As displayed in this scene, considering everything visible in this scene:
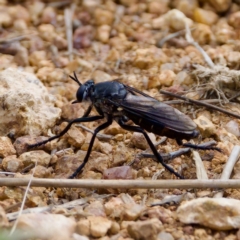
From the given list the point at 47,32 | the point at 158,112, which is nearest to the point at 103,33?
the point at 47,32

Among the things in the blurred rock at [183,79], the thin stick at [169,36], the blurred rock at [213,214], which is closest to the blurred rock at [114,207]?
the blurred rock at [213,214]

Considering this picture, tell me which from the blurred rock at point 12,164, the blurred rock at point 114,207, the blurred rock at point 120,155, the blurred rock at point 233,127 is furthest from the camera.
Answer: the blurred rock at point 233,127

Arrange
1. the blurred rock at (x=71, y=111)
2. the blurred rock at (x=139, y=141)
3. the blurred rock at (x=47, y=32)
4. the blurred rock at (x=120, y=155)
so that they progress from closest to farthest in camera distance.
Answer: the blurred rock at (x=120, y=155) < the blurred rock at (x=139, y=141) < the blurred rock at (x=71, y=111) < the blurred rock at (x=47, y=32)

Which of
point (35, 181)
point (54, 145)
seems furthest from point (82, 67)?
point (35, 181)

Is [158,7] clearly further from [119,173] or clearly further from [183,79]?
[119,173]

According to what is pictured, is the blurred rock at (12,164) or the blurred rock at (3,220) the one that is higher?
the blurred rock at (3,220)

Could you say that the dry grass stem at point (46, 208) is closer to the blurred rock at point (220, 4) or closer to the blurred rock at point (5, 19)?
the blurred rock at point (5, 19)

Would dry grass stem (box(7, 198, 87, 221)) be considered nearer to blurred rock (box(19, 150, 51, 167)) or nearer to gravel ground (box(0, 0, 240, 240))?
gravel ground (box(0, 0, 240, 240))

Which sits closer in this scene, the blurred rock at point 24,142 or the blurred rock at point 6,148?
the blurred rock at point 6,148
